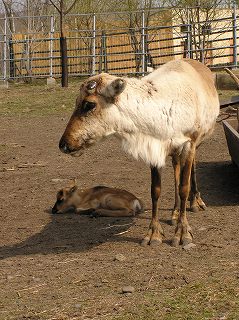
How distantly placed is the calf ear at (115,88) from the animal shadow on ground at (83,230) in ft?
4.60

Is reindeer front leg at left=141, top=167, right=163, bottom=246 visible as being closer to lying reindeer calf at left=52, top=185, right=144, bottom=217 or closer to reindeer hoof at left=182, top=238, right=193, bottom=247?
reindeer hoof at left=182, top=238, right=193, bottom=247

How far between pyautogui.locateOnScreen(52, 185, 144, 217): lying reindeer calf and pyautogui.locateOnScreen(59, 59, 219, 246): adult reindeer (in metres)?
1.05

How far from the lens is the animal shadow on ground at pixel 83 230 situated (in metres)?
6.76

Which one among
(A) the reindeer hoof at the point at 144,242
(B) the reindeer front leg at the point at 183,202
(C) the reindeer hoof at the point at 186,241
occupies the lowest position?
(A) the reindeer hoof at the point at 144,242

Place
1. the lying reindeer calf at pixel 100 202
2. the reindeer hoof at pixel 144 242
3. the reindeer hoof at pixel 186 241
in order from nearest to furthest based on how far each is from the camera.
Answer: the reindeer hoof at pixel 186 241, the reindeer hoof at pixel 144 242, the lying reindeer calf at pixel 100 202

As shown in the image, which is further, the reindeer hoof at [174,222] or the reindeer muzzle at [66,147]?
the reindeer hoof at [174,222]

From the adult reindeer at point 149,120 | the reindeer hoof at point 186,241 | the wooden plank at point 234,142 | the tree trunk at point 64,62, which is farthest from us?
the tree trunk at point 64,62

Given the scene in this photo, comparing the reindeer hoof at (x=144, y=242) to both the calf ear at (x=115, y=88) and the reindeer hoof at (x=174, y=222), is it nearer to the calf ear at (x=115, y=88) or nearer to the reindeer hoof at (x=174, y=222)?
the reindeer hoof at (x=174, y=222)

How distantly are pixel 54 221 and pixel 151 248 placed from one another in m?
1.65

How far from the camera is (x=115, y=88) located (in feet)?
20.2

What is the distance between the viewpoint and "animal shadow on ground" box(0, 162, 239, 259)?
6.76 meters

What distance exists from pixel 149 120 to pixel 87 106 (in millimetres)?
531

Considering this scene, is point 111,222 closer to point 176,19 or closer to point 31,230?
point 31,230

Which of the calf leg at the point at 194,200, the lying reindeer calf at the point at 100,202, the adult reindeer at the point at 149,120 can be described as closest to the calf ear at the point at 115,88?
the adult reindeer at the point at 149,120
